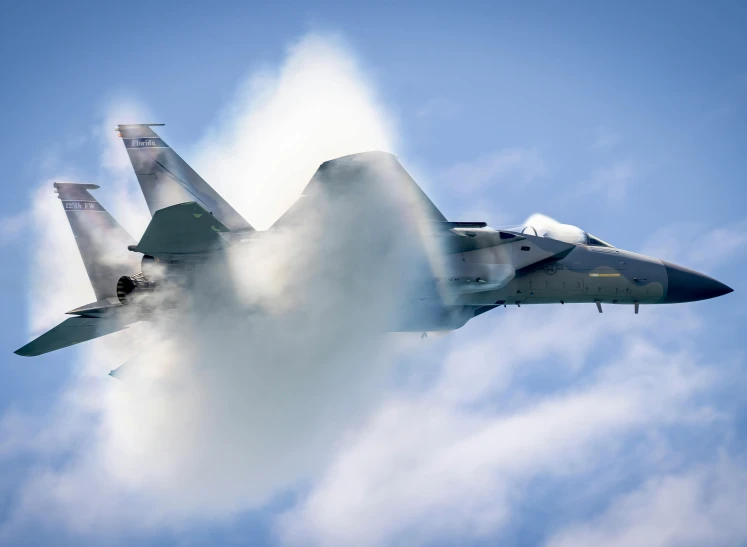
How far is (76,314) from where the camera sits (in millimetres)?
14305

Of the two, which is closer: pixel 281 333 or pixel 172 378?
pixel 281 333

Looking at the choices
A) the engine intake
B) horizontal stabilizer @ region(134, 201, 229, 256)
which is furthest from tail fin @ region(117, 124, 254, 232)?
horizontal stabilizer @ region(134, 201, 229, 256)

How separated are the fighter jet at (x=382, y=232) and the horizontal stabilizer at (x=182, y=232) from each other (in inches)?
0.8

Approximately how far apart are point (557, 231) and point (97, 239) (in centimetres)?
887

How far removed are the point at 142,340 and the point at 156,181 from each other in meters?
3.21

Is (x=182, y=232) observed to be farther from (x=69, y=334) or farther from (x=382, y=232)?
(x=69, y=334)

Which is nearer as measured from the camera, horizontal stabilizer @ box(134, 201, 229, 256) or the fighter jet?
horizontal stabilizer @ box(134, 201, 229, 256)

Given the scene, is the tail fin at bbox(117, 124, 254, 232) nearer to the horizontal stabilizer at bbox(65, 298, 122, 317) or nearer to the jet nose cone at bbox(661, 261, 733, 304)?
the horizontal stabilizer at bbox(65, 298, 122, 317)

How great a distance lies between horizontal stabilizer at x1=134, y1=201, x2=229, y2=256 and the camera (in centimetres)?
1188

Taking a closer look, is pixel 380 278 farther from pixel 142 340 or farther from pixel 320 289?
pixel 142 340

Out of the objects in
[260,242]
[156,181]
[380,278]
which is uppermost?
[156,181]

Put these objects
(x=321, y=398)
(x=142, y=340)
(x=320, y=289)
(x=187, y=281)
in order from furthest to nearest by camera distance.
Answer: (x=321, y=398) < (x=142, y=340) < (x=320, y=289) < (x=187, y=281)

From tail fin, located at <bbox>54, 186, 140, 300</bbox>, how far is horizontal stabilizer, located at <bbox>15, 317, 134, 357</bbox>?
610mm

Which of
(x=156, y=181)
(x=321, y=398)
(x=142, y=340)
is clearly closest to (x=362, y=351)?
(x=321, y=398)
